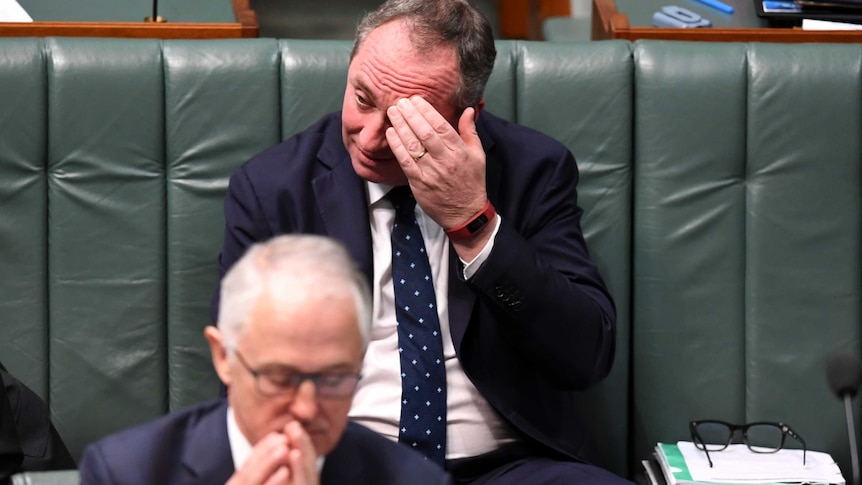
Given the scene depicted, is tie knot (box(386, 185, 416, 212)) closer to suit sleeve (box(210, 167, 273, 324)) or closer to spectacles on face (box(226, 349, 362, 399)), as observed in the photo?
suit sleeve (box(210, 167, 273, 324))

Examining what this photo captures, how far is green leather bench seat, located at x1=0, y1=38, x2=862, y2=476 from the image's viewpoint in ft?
7.95

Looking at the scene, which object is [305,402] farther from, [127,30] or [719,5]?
[719,5]

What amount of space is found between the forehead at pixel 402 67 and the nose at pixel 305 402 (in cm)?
93

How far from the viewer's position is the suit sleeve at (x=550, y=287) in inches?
81.0

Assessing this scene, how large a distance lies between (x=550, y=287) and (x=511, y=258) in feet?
0.27

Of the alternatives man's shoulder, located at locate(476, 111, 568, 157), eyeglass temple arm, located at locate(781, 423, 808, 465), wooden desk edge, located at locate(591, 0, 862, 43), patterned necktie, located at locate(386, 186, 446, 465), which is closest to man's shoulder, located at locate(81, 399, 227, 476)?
patterned necktie, located at locate(386, 186, 446, 465)

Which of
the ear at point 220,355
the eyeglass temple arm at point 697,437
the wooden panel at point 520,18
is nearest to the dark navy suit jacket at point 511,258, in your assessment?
the eyeglass temple arm at point 697,437

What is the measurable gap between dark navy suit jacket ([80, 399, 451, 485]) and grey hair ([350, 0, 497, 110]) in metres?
0.89

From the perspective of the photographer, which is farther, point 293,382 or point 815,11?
point 815,11

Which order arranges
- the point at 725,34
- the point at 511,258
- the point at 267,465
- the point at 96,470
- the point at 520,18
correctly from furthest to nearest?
the point at 520,18
the point at 725,34
the point at 511,258
the point at 96,470
the point at 267,465

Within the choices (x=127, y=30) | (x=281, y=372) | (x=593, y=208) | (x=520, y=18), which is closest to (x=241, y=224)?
(x=127, y=30)

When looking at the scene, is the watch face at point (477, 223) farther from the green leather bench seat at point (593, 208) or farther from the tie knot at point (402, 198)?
the green leather bench seat at point (593, 208)

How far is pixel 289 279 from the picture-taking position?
1.28 m

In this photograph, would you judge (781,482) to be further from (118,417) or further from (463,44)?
Answer: (118,417)
